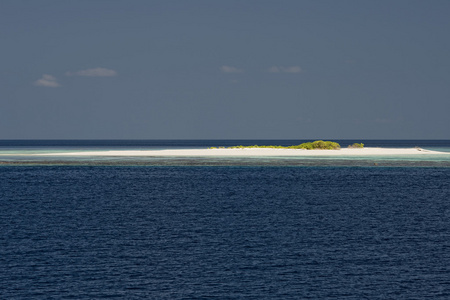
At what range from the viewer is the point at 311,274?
20859mm

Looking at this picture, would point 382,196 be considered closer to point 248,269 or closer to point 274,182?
point 274,182

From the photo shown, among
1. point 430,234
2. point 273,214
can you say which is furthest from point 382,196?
point 430,234

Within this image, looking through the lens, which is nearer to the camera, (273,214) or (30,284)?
(30,284)

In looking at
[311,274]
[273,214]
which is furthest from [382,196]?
[311,274]

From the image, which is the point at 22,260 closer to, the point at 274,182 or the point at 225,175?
the point at 274,182

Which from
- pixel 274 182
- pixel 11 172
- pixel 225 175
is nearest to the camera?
pixel 274 182

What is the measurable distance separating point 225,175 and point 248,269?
143 feet

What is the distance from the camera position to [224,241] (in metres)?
26.4

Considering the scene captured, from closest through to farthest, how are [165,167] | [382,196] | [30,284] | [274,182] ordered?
[30,284] → [382,196] → [274,182] → [165,167]

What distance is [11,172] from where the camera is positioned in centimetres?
7044

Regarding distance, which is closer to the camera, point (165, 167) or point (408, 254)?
point (408, 254)

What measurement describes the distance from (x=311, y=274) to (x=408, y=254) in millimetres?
5367

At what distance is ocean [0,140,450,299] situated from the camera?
19.4 meters

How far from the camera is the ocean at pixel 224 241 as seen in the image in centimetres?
1936
